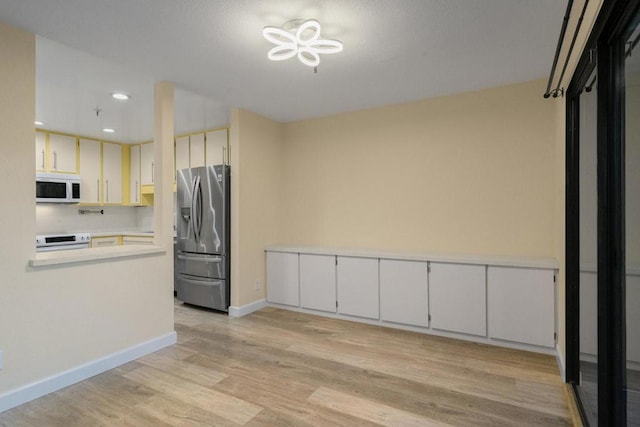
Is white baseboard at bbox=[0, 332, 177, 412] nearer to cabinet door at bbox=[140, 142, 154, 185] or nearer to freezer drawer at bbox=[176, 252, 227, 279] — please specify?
freezer drawer at bbox=[176, 252, 227, 279]

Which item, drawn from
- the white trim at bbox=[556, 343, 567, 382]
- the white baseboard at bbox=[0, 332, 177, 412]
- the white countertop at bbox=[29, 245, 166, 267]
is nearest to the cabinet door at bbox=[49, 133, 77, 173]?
the white countertop at bbox=[29, 245, 166, 267]

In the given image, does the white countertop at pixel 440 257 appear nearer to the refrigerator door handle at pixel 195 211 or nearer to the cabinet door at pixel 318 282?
the cabinet door at pixel 318 282

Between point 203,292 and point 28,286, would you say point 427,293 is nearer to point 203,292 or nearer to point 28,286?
point 203,292

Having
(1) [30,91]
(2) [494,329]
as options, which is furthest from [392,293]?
(1) [30,91]

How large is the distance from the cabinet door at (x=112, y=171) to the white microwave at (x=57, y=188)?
21.9 inches

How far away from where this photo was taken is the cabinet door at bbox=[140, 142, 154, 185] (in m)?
5.78

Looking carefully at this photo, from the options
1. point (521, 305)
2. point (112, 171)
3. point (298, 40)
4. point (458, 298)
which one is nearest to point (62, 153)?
point (112, 171)

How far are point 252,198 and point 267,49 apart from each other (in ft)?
6.56

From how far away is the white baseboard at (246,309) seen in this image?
394cm

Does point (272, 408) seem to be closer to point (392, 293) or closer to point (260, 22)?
point (392, 293)

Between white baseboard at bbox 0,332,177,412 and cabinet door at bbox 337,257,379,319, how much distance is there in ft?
5.90

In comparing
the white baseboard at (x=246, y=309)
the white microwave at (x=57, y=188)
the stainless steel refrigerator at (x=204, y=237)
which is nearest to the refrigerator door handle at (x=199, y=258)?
the stainless steel refrigerator at (x=204, y=237)

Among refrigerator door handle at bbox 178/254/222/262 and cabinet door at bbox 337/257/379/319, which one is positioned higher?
refrigerator door handle at bbox 178/254/222/262

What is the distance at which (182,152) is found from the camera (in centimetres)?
531
